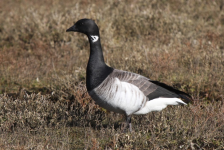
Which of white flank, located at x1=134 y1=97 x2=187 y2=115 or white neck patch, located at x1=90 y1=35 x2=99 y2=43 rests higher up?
white neck patch, located at x1=90 y1=35 x2=99 y2=43

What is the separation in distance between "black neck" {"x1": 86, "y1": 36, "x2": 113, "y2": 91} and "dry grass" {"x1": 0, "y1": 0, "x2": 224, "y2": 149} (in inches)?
28.5

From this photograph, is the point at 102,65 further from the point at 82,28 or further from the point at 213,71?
the point at 213,71

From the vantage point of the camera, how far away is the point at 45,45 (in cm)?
923

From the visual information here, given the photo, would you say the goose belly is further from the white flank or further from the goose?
the white flank

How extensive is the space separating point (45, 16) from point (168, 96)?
5.97m

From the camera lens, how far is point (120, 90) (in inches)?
201

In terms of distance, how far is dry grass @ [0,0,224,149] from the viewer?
193 inches

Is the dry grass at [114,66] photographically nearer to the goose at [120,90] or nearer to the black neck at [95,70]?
the goose at [120,90]

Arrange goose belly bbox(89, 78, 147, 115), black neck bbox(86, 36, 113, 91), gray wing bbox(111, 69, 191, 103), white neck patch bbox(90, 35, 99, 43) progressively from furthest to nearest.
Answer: white neck patch bbox(90, 35, 99, 43) < gray wing bbox(111, 69, 191, 103) < black neck bbox(86, 36, 113, 91) < goose belly bbox(89, 78, 147, 115)

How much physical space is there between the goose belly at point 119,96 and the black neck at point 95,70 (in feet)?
0.34

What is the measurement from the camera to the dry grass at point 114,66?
4.89 metres

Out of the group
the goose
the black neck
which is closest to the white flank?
the goose

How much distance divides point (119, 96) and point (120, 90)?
0.10 meters

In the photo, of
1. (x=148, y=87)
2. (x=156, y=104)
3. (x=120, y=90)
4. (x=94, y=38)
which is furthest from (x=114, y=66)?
(x=120, y=90)
